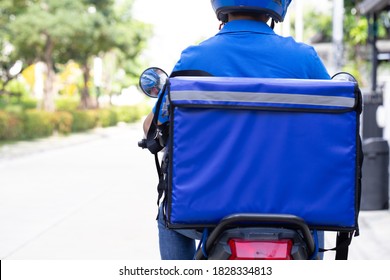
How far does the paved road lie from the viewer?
23.8 ft

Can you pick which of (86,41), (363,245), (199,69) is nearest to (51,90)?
(86,41)

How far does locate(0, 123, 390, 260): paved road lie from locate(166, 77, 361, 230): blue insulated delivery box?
4452 mm

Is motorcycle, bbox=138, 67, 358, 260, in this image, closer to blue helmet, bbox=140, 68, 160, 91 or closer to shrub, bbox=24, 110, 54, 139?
blue helmet, bbox=140, 68, 160, 91

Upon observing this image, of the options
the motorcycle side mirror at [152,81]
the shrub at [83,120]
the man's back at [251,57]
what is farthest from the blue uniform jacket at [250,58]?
the shrub at [83,120]

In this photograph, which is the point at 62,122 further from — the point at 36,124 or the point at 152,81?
the point at 152,81

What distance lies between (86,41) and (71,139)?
4.21m

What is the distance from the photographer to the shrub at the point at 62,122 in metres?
30.3

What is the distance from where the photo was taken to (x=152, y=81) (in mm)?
2846

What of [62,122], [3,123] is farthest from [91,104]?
[3,123]

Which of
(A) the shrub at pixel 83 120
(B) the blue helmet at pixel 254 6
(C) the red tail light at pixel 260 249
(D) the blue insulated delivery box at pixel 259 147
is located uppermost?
(B) the blue helmet at pixel 254 6

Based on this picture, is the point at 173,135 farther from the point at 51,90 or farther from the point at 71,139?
the point at 51,90

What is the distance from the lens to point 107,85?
5216 cm

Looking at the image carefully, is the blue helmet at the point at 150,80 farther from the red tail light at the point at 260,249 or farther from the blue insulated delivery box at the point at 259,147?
the red tail light at the point at 260,249

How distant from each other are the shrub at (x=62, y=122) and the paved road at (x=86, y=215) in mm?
11521
